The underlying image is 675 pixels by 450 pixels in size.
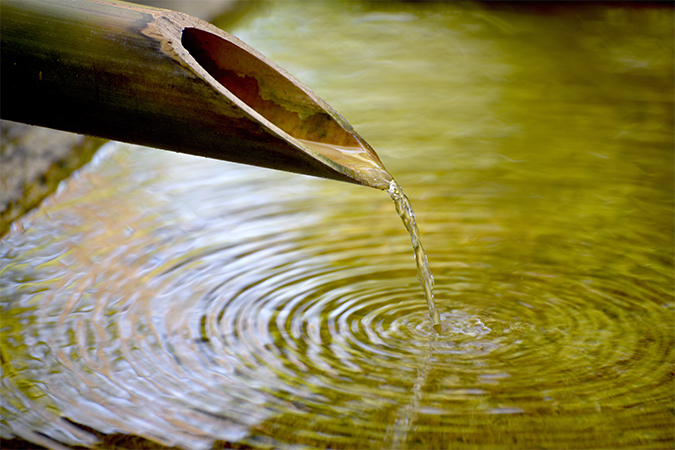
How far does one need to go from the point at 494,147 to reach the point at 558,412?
155 cm

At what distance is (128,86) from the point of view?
1.30m

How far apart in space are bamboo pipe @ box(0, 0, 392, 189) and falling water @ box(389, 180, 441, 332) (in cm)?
24

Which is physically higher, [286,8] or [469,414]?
[286,8]

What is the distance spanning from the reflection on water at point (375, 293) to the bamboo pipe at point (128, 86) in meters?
0.38

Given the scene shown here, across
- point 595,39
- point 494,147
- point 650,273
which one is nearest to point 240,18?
point 595,39

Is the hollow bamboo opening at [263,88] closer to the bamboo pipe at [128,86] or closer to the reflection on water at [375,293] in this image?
the bamboo pipe at [128,86]

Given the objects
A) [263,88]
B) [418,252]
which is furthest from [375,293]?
[263,88]

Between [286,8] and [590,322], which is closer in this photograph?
[590,322]

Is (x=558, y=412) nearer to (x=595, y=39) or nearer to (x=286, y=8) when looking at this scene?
(x=595, y=39)

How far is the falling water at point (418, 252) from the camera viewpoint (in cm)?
160

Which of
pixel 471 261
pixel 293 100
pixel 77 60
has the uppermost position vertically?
pixel 77 60

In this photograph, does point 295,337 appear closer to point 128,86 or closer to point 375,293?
point 375,293

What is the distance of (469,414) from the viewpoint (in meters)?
1.26

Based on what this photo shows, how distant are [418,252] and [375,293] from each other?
5.6 inches
